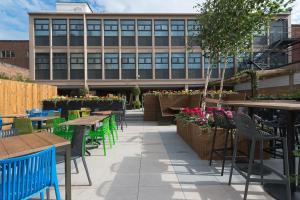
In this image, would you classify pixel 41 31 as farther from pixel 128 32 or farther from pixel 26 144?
pixel 26 144

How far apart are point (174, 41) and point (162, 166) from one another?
1112 inches

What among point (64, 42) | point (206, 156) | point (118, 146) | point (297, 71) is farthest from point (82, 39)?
point (206, 156)

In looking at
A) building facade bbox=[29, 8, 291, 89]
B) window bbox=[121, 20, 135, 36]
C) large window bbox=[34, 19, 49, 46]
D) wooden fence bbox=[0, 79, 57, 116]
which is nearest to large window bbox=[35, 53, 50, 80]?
building facade bbox=[29, 8, 291, 89]

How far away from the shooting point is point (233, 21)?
8562 millimetres

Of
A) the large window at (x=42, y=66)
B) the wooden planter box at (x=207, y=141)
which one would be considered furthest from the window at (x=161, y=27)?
the wooden planter box at (x=207, y=141)

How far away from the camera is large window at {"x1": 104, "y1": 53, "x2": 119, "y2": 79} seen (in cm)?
3266

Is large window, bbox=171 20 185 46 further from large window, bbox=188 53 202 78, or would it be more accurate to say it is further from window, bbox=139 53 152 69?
window, bbox=139 53 152 69

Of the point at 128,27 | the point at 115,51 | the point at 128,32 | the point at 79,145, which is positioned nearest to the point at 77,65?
the point at 115,51

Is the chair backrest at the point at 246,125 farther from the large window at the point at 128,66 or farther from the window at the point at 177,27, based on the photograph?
the window at the point at 177,27

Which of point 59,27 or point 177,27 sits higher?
point 177,27

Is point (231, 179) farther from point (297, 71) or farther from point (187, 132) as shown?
point (297, 71)

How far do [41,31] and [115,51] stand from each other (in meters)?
8.00

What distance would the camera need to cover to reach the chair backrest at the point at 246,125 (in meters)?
3.77

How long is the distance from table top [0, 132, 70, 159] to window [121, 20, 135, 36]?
29.8 meters
